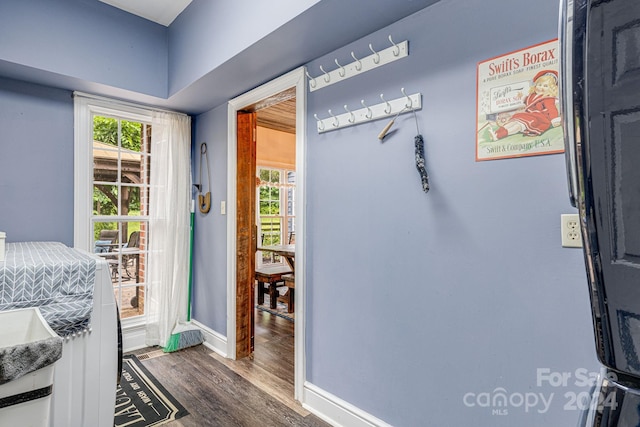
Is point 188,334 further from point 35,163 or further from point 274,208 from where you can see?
point 274,208

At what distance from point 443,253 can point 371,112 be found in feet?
2.70

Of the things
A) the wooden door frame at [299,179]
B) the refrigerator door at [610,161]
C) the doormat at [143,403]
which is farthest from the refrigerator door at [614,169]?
the doormat at [143,403]

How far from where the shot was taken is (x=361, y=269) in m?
1.90

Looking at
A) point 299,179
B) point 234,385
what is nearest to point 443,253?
point 299,179

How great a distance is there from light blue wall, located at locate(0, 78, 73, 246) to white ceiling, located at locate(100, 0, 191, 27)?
2.72ft

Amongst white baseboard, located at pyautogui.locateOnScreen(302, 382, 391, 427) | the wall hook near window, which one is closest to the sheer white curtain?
the wall hook near window

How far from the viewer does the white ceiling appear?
2.55m

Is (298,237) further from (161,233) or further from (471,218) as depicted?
(161,233)

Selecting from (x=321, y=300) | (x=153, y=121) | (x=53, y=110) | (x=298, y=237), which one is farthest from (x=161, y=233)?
(x=321, y=300)

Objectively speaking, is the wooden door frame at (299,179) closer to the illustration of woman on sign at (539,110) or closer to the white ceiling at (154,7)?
the white ceiling at (154,7)

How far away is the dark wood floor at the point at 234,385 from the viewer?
2.05 meters

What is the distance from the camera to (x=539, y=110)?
1278mm

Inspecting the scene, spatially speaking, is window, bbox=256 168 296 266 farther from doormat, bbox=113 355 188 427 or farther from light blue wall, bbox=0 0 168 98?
doormat, bbox=113 355 188 427

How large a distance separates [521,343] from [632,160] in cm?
121
